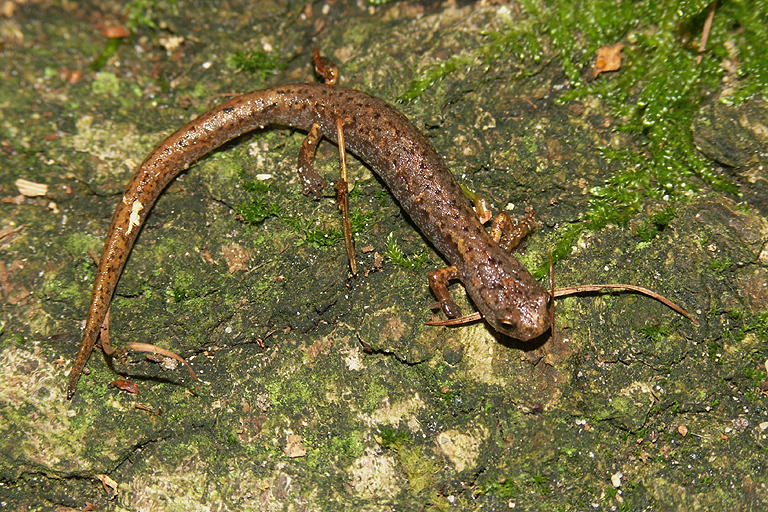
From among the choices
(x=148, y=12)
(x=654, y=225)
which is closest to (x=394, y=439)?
(x=654, y=225)

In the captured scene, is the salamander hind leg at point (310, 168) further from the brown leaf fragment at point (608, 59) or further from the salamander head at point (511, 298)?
the brown leaf fragment at point (608, 59)

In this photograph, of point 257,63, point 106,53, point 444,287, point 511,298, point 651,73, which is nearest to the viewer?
point 511,298

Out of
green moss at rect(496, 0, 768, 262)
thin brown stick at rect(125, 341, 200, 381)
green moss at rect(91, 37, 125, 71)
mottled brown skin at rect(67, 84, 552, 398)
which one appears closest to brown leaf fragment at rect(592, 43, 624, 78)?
green moss at rect(496, 0, 768, 262)

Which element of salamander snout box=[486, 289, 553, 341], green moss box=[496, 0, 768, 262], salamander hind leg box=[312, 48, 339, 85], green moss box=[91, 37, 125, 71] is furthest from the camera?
green moss box=[91, 37, 125, 71]

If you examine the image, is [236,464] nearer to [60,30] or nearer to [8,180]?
[8,180]

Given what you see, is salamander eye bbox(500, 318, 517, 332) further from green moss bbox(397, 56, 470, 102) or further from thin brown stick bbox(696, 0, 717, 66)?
thin brown stick bbox(696, 0, 717, 66)

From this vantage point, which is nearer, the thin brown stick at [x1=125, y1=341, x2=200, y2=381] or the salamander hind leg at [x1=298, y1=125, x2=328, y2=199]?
the thin brown stick at [x1=125, y1=341, x2=200, y2=381]

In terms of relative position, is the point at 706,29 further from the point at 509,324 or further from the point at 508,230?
the point at 509,324

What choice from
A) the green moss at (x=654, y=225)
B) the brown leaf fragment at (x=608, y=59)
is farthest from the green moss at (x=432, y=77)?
the green moss at (x=654, y=225)
